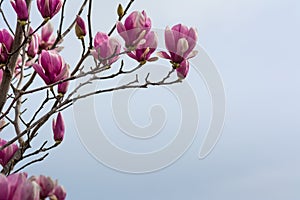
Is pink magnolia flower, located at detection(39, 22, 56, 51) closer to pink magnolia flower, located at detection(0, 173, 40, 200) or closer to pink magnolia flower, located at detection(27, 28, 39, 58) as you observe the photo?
pink magnolia flower, located at detection(27, 28, 39, 58)

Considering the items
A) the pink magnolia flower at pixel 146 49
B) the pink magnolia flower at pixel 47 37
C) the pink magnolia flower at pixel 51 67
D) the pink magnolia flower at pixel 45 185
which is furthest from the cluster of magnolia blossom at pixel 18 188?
the pink magnolia flower at pixel 47 37

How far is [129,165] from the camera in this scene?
1.52 metres

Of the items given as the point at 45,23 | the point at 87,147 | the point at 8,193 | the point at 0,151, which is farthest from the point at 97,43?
the point at 8,193

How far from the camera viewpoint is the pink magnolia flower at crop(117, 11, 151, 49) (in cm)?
134

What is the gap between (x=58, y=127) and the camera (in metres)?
1.41

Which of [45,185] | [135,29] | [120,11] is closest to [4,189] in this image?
[45,185]

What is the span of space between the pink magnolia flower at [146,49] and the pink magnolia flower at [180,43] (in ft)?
0.17

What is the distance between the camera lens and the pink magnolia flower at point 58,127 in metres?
1.41

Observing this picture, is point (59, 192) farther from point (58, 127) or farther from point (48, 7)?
point (48, 7)

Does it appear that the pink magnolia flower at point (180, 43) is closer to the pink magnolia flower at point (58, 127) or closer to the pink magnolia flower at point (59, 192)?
the pink magnolia flower at point (58, 127)

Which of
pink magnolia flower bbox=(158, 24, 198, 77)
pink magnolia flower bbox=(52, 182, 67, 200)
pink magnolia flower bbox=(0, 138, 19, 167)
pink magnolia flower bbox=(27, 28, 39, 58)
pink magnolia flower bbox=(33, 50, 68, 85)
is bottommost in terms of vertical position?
pink magnolia flower bbox=(52, 182, 67, 200)

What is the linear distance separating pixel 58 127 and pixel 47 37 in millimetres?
367

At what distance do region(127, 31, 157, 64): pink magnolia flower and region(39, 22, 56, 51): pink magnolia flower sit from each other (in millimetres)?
353

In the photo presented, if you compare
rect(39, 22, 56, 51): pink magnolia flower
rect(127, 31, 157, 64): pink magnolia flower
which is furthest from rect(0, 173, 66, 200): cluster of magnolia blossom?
rect(39, 22, 56, 51): pink magnolia flower
